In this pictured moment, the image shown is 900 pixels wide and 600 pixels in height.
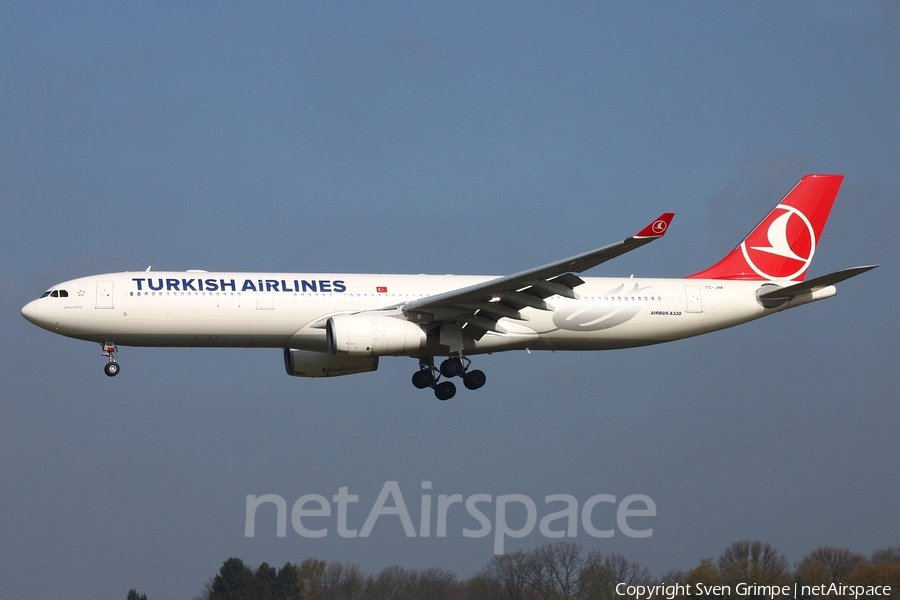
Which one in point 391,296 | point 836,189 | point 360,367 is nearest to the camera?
point 391,296

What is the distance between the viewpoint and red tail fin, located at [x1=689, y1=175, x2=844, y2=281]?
143 ft

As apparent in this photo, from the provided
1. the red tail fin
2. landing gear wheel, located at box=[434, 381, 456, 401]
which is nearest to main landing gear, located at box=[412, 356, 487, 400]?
landing gear wheel, located at box=[434, 381, 456, 401]

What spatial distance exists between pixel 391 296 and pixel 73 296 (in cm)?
956

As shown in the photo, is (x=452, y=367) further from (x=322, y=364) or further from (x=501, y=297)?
(x=322, y=364)

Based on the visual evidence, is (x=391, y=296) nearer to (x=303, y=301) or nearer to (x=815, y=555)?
(x=303, y=301)

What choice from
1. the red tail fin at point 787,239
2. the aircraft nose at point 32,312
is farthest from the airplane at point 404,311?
the red tail fin at point 787,239

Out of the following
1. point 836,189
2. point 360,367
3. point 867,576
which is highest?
point 836,189

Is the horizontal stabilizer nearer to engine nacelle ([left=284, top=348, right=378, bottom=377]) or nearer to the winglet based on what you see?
the winglet

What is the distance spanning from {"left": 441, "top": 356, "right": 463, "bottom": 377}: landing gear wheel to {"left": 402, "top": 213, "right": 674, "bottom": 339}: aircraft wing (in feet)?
3.61

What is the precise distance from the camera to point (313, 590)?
4156 cm

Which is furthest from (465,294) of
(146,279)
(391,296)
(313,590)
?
(313,590)

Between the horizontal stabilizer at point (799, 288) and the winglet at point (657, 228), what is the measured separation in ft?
26.3

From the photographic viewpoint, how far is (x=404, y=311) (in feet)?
122

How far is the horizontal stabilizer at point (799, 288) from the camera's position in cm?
3781
